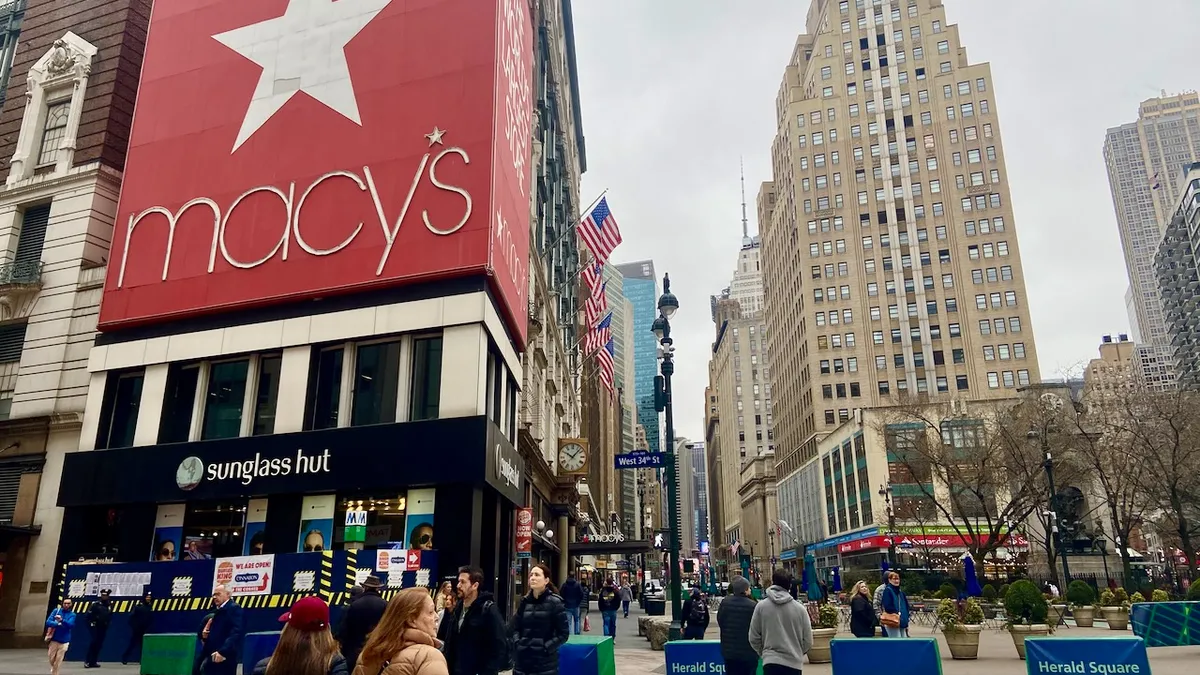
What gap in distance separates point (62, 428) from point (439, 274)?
48.5ft

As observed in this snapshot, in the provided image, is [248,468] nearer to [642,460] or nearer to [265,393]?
[265,393]

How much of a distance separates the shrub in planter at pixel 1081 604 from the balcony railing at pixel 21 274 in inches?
1534

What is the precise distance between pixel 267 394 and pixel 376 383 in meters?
3.83

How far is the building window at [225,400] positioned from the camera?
23922 mm

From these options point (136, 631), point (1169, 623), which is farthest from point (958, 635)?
point (136, 631)

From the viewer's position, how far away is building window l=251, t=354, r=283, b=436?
23375 millimetres

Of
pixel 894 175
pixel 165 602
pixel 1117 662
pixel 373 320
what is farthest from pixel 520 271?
pixel 894 175

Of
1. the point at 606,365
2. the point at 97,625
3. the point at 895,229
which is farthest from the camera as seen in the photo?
the point at 895,229

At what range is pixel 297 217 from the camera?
24516mm

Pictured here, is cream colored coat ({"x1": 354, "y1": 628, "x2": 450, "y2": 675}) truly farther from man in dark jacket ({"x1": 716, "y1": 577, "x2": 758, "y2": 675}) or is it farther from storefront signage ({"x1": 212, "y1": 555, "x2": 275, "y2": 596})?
storefront signage ({"x1": 212, "y1": 555, "x2": 275, "y2": 596})

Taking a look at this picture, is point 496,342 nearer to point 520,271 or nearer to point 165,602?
point 520,271

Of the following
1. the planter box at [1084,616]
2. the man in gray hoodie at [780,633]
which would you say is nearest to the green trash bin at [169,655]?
the man in gray hoodie at [780,633]

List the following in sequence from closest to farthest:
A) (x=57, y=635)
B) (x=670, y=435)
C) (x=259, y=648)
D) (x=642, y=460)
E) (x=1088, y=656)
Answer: (x=1088, y=656), (x=259, y=648), (x=57, y=635), (x=670, y=435), (x=642, y=460)

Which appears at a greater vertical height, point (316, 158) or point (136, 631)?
point (316, 158)
